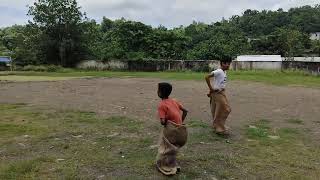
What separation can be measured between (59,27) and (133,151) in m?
37.8

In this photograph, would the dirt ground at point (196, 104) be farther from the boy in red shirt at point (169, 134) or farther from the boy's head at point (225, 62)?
the boy in red shirt at point (169, 134)

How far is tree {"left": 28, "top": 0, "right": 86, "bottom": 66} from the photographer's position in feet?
144

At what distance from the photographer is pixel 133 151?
801 cm

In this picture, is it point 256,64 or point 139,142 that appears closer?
point 139,142

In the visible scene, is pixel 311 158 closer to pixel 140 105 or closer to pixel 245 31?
pixel 140 105

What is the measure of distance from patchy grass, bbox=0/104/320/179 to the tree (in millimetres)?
33906

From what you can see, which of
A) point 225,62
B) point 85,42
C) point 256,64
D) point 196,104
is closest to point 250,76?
point 256,64

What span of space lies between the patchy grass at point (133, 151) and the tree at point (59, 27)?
111ft

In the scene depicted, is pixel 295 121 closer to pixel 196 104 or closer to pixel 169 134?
pixel 196 104

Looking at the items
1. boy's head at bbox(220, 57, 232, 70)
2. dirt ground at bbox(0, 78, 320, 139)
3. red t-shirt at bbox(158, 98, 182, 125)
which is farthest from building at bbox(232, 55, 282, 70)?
red t-shirt at bbox(158, 98, 182, 125)

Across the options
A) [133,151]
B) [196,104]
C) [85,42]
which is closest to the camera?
[133,151]

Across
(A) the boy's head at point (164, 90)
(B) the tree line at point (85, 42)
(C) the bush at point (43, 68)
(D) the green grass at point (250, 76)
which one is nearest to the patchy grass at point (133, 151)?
(A) the boy's head at point (164, 90)

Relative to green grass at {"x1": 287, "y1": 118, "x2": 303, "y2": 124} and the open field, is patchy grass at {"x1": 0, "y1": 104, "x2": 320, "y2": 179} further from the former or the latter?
green grass at {"x1": 287, "y1": 118, "x2": 303, "y2": 124}

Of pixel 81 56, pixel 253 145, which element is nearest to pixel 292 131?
pixel 253 145
